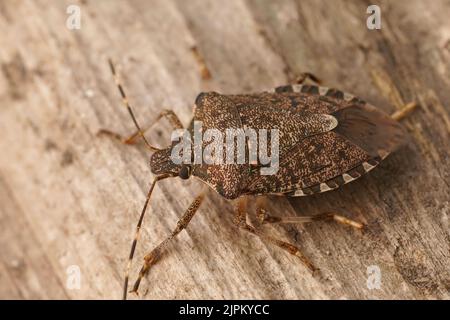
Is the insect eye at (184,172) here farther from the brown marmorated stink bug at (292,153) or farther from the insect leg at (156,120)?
the insect leg at (156,120)

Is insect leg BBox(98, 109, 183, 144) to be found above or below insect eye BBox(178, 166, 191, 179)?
above

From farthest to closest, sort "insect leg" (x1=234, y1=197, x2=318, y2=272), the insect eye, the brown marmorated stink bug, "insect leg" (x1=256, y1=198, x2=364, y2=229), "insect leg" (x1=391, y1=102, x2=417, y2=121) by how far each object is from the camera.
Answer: "insect leg" (x1=391, y1=102, x2=417, y2=121) < the insect eye < the brown marmorated stink bug < "insect leg" (x1=256, y1=198, x2=364, y2=229) < "insect leg" (x1=234, y1=197, x2=318, y2=272)

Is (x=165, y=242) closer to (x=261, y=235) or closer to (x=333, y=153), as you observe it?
(x=261, y=235)

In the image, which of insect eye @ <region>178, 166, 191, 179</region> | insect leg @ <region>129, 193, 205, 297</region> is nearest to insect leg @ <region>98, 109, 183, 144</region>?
insect eye @ <region>178, 166, 191, 179</region>

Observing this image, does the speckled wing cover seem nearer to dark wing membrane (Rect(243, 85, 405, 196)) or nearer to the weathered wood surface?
dark wing membrane (Rect(243, 85, 405, 196))

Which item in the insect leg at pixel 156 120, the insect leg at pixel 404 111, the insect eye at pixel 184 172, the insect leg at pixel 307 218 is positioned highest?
the insect leg at pixel 156 120

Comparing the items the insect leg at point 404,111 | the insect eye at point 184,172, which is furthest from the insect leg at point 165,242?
the insect leg at point 404,111
